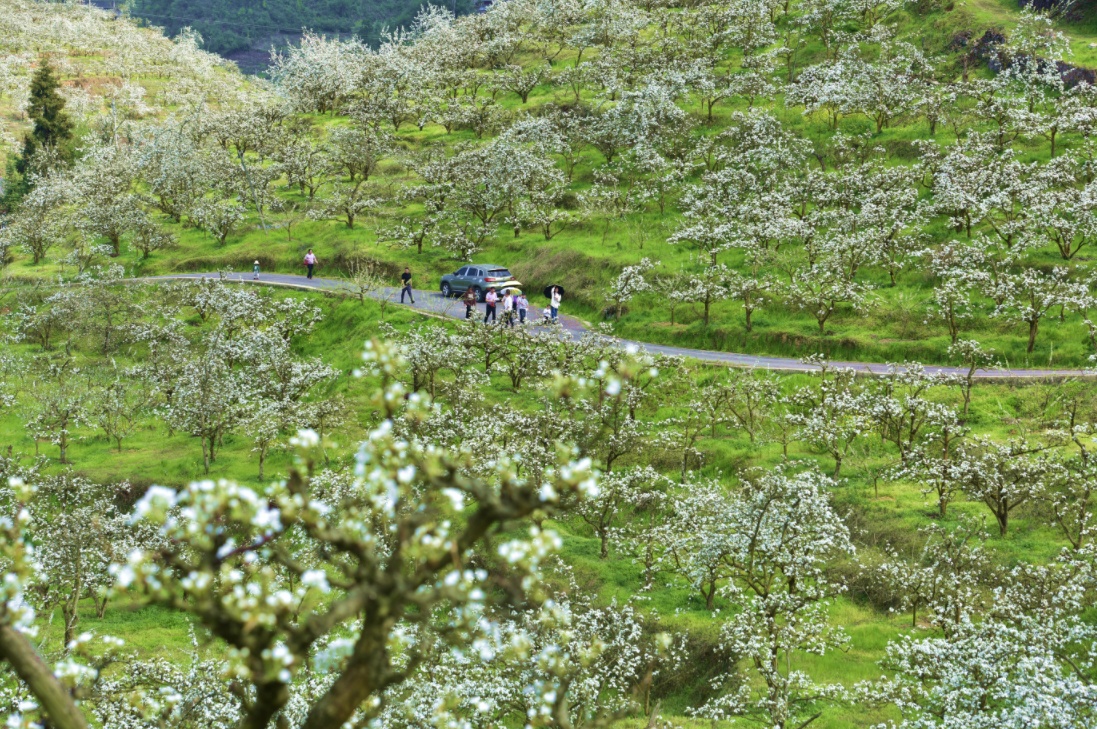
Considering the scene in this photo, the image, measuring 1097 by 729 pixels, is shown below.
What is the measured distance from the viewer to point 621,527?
37.3 metres

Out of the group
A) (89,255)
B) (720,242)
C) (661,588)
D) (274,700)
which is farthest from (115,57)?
(274,700)

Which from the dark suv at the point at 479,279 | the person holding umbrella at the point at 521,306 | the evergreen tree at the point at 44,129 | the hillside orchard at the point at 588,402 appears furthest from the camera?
the evergreen tree at the point at 44,129

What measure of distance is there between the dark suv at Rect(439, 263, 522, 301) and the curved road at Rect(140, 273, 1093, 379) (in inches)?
39.5

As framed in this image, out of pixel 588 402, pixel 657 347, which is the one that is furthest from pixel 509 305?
pixel 588 402

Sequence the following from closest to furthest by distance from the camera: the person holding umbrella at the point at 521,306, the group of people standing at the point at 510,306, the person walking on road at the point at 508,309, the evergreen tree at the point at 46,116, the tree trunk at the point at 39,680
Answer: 1. the tree trunk at the point at 39,680
2. the person walking on road at the point at 508,309
3. the group of people standing at the point at 510,306
4. the person holding umbrella at the point at 521,306
5. the evergreen tree at the point at 46,116

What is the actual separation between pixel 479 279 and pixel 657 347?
49.6ft

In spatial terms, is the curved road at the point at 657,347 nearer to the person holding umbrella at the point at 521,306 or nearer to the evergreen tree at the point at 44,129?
the person holding umbrella at the point at 521,306

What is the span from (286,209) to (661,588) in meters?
64.5

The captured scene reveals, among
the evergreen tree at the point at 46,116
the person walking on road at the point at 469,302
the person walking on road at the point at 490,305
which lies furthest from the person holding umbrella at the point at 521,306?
the evergreen tree at the point at 46,116

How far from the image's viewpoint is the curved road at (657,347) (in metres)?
42.6

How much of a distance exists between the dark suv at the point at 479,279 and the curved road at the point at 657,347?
1.00 m

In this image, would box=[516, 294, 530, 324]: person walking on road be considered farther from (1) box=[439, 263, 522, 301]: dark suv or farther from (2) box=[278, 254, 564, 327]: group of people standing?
(1) box=[439, 263, 522, 301]: dark suv

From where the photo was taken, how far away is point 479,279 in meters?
61.6

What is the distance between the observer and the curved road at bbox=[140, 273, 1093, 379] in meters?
42.6
